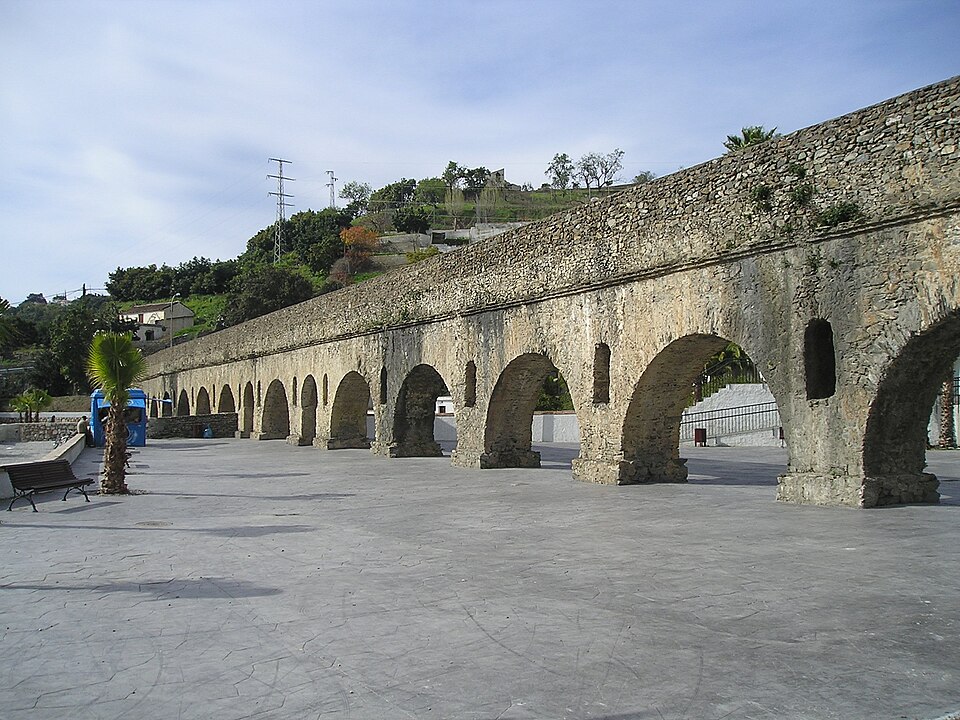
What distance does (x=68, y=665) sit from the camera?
15.0 feet

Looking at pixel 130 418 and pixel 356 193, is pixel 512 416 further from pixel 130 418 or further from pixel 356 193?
pixel 356 193

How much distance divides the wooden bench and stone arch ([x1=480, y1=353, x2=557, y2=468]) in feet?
25.1

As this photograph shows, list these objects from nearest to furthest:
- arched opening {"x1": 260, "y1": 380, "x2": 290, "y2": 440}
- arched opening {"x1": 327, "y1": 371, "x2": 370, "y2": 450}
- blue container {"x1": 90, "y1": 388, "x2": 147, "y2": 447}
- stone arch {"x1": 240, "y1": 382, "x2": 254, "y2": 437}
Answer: arched opening {"x1": 327, "y1": 371, "x2": 370, "y2": 450}
blue container {"x1": 90, "y1": 388, "x2": 147, "y2": 447}
arched opening {"x1": 260, "y1": 380, "x2": 290, "y2": 440}
stone arch {"x1": 240, "y1": 382, "x2": 254, "y2": 437}

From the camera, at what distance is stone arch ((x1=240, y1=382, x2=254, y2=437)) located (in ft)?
116

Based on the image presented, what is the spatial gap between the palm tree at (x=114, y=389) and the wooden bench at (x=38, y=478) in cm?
48

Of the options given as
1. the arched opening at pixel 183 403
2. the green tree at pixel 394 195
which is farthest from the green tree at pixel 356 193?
the arched opening at pixel 183 403

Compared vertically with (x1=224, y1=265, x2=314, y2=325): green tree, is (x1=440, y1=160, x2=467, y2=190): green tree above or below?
above

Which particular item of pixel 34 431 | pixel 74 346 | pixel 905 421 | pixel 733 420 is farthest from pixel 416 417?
pixel 74 346

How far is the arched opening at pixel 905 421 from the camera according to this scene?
966 cm

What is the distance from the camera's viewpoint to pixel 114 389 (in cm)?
1341

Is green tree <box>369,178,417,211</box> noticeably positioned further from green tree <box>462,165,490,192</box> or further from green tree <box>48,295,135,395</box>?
green tree <box>48,295,135,395</box>

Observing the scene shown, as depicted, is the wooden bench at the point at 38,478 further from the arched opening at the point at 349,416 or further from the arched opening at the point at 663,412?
the arched opening at the point at 349,416

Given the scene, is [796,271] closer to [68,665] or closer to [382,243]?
[68,665]

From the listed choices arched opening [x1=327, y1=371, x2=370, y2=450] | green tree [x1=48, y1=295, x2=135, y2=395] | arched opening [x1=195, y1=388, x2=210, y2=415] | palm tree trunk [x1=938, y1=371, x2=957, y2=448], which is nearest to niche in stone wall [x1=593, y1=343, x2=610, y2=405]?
palm tree trunk [x1=938, y1=371, x2=957, y2=448]
